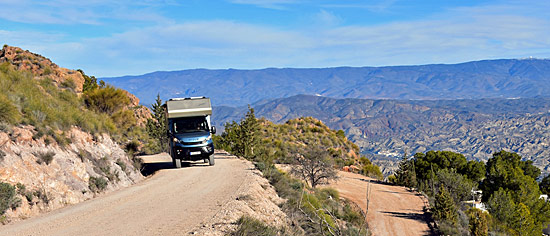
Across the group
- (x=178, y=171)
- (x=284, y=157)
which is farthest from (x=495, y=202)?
(x=178, y=171)

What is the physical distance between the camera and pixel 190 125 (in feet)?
73.5

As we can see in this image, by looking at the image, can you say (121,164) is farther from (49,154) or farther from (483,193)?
(483,193)

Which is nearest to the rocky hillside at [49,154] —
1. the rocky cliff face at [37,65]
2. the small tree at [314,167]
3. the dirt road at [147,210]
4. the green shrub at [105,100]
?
the dirt road at [147,210]

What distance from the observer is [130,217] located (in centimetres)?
1190

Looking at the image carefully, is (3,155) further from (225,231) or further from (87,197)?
(225,231)

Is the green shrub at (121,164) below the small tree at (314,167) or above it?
above

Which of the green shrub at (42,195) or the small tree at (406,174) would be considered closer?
the green shrub at (42,195)

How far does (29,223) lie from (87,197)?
362cm

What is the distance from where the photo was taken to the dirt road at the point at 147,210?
10.6 metres

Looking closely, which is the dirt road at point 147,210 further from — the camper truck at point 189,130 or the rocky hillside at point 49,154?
the camper truck at point 189,130

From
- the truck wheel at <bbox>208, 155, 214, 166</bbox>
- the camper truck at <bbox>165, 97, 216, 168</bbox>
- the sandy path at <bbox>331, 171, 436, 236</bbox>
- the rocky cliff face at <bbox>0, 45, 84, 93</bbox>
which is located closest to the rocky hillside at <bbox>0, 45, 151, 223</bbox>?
the camper truck at <bbox>165, 97, 216, 168</bbox>

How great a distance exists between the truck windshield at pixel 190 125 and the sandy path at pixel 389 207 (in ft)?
36.8

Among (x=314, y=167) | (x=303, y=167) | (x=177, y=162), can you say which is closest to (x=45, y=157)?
(x=177, y=162)

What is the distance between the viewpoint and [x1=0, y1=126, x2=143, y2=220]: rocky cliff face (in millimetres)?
12438
